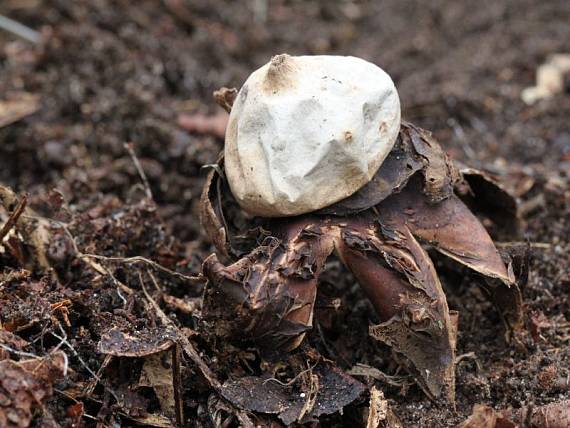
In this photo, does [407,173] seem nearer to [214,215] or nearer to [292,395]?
[214,215]

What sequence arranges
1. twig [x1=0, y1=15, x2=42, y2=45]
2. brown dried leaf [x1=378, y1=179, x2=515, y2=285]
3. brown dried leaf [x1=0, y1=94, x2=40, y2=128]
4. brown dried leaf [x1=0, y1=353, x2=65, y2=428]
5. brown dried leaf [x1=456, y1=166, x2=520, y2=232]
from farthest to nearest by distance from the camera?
twig [x1=0, y1=15, x2=42, y2=45], brown dried leaf [x1=0, y1=94, x2=40, y2=128], brown dried leaf [x1=456, y1=166, x2=520, y2=232], brown dried leaf [x1=378, y1=179, x2=515, y2=285], brown dried leaf [x1=0, y1=353, x2=65, y2=428]

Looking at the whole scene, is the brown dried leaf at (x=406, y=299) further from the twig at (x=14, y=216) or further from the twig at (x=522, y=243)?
the twig at (x=14, y=216)

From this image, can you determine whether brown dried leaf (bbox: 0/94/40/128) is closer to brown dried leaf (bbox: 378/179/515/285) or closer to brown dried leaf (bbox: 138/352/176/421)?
brown dried leaf (bbox: 138/352/176/421)

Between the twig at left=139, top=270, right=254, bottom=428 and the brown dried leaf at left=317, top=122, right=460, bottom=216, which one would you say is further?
the brown dried leaf at left=317, top=122, right=460, bottom=216

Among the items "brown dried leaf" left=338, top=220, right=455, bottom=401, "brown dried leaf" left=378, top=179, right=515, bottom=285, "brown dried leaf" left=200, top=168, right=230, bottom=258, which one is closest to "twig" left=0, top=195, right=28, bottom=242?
"brown dried leaf" left=200, top=168, right=230, bottom=258

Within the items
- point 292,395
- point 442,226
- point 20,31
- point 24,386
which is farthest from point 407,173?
point 20,31

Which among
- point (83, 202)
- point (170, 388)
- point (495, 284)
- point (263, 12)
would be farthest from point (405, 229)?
point (263, 12)

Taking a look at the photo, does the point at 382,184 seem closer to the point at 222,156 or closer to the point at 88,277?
the point at 222,156
